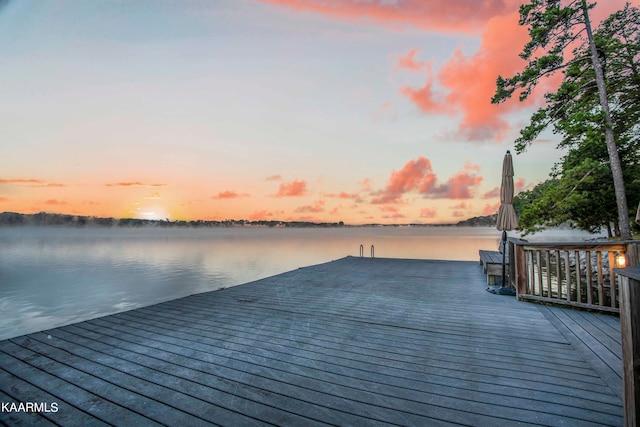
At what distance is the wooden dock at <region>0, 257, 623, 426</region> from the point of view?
1870mm

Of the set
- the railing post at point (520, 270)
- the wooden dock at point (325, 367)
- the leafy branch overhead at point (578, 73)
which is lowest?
the wooden dock at point (325, 367)

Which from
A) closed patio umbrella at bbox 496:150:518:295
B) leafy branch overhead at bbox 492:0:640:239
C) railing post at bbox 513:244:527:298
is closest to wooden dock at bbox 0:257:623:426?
railing post at bbox 513:244:527:298

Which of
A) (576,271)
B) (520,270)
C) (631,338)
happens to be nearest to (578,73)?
(520,270)

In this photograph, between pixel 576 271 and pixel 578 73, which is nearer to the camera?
pixel 576 271

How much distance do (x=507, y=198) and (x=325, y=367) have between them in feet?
16.8

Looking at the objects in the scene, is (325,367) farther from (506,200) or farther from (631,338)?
(506,200)

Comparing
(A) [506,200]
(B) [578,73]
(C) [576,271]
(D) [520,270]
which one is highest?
(B) [578,73]

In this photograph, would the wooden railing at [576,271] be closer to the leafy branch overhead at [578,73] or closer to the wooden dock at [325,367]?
the wooden dock at [325,367]

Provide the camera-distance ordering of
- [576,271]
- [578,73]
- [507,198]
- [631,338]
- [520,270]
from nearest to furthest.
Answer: [631,338], [576,271], [520,270], [507,198], [578,73]

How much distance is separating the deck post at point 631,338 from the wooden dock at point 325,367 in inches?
19.1

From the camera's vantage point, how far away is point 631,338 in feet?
4.50

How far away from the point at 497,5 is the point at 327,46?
6304mm

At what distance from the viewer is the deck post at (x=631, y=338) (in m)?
1.35

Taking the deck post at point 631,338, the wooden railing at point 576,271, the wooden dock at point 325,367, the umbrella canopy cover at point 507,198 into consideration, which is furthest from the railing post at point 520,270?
the deck post at point 631,338
